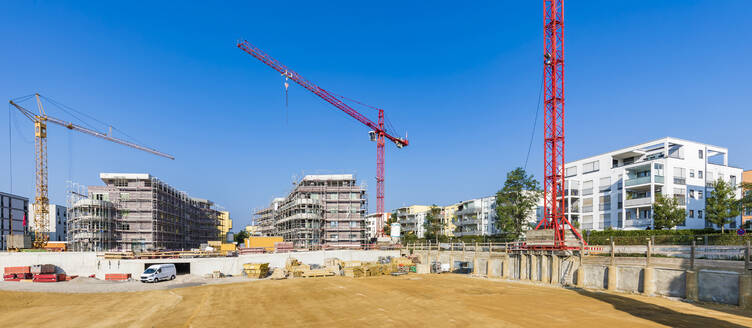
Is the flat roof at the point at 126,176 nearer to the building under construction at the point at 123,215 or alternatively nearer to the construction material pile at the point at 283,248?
the building under construction at the point at 123,215

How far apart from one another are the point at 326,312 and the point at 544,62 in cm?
3796

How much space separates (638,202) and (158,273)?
63.6 m

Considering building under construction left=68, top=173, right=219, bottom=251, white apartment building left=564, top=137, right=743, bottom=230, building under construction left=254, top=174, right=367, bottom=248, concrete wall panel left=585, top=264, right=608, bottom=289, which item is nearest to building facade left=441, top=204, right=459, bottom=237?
building under construction left=254, top=174, right=367, bottom=248

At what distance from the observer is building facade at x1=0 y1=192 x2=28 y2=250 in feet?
341

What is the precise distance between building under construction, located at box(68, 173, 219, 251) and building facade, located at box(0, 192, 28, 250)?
166 feet

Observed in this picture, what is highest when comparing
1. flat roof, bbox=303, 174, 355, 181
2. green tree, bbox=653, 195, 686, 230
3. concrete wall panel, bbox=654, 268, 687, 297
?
flat roof, bbox=303, 174, 355, 181

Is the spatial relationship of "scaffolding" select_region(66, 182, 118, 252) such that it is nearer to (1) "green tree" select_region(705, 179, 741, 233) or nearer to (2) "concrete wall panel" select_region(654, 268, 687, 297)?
(2) "concrete wall panel" select_region(654, 268, 687, 297)

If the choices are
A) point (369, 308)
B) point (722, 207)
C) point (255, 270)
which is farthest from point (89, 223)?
point (722, 207)

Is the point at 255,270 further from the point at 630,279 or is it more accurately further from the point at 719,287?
the point at 719,287

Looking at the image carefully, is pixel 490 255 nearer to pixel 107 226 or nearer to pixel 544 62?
pixel 544 62

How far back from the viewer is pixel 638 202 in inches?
2335

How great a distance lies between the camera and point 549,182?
151 feet

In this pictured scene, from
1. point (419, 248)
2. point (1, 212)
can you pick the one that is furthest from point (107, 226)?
point (1, 212)

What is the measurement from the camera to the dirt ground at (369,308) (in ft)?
64.1
